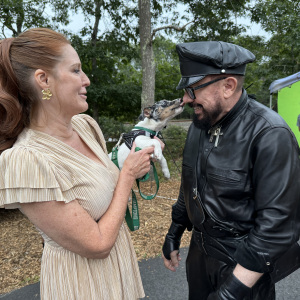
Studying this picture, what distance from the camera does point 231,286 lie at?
4.71 feet

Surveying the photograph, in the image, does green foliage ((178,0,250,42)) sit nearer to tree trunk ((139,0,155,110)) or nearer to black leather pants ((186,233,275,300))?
tree trunk ((139,0,155,110))

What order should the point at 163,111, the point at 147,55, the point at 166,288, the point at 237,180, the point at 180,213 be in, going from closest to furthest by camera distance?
the point at 237,180 < the point at 180,213 < the point at 163,111 < the point at 166,288 < the point at 147,55

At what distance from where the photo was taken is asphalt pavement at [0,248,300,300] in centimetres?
341

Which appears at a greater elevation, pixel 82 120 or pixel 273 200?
pixel 82 120

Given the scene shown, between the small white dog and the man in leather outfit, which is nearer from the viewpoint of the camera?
the man in leather outfit

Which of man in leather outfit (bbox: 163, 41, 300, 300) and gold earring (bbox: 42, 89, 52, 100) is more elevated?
gold earring (bbox: 42, 89, 52, 100)

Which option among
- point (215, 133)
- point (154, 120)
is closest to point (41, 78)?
point (215, 133)

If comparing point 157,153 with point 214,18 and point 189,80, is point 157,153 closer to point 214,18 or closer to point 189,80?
point 189,80

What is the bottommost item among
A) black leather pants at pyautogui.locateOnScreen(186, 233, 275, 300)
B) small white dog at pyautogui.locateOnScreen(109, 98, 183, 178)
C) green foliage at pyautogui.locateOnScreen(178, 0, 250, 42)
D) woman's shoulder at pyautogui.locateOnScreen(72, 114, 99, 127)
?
black leather pants at pyautogui.locateOnScreen(186, 233, 275, 300)

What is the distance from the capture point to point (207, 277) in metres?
1.93

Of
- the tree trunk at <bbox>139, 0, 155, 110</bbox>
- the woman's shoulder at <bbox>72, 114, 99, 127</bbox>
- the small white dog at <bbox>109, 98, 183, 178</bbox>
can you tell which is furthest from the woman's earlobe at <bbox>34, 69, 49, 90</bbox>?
the tree trunk at <bbox>139, 0, 155, 110</bbox>

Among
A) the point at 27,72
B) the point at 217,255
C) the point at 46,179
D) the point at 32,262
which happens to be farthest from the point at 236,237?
the point at 32,262

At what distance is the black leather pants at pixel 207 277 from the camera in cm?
163

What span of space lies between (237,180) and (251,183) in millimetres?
82
